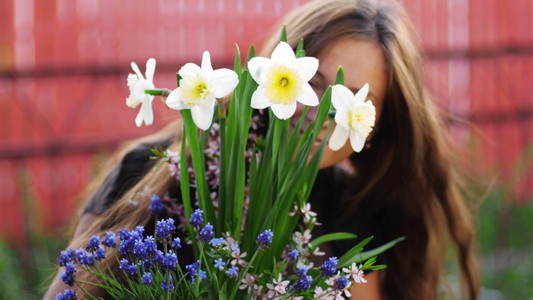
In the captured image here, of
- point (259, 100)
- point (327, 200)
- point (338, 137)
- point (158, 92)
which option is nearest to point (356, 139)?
point (338, 137)

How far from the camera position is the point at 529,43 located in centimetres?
446

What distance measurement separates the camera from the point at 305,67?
1.83ft

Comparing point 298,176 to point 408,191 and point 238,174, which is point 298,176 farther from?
point 408,191

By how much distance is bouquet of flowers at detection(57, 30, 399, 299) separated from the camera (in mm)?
556

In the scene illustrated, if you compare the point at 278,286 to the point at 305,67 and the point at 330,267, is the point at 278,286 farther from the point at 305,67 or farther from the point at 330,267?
the point at 305,67

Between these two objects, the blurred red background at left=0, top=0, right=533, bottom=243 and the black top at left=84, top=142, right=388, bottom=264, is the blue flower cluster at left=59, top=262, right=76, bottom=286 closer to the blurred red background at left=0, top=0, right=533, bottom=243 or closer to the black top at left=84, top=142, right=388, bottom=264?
the black top at left=84, top=142, right=388, bottom=264

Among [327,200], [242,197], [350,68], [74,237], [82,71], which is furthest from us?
[82,71]

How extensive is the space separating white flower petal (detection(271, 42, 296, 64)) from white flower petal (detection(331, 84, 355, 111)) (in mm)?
63

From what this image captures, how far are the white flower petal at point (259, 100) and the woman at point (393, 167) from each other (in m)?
0.38

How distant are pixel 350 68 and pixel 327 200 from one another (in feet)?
1.65

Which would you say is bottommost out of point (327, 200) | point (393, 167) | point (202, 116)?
point (327, 200)

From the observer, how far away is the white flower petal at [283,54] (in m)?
0.56

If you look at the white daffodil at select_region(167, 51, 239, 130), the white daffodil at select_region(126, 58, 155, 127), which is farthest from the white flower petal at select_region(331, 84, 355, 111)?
the white daffodil at select_region(126, 58, 155, 127)

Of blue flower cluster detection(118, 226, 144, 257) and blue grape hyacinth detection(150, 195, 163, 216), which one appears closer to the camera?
blue flower cluster detection(118, 226, 144, 257)
